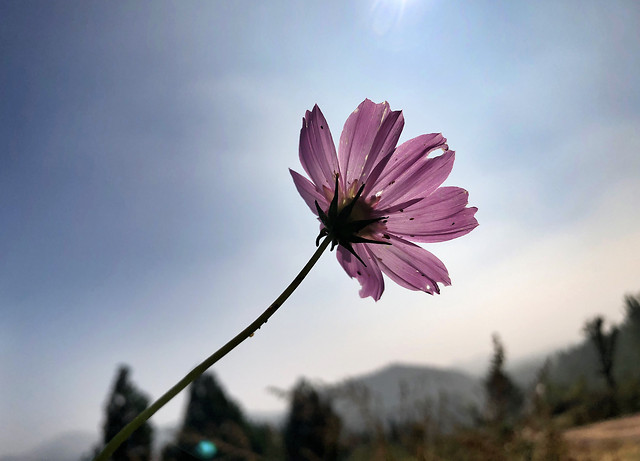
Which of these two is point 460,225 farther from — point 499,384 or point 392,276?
point 499,384

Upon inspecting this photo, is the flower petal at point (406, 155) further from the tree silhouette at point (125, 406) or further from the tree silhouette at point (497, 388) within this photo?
the tree silhouette at point (125, 406)

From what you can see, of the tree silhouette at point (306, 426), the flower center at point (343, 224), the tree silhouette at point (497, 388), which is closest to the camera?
the flower center at point (343, 224)

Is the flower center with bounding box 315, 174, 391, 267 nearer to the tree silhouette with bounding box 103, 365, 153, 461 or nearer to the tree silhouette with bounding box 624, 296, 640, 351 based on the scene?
the tree silhouette with bounding box 103, 365, 153, 461

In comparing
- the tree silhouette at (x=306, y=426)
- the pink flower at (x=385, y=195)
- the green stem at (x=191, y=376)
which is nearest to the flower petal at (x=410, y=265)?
the pink flower at (x=385, y=195)

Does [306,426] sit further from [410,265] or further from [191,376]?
[191,376]

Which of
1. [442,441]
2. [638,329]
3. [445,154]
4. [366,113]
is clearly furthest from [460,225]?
[638,329]
